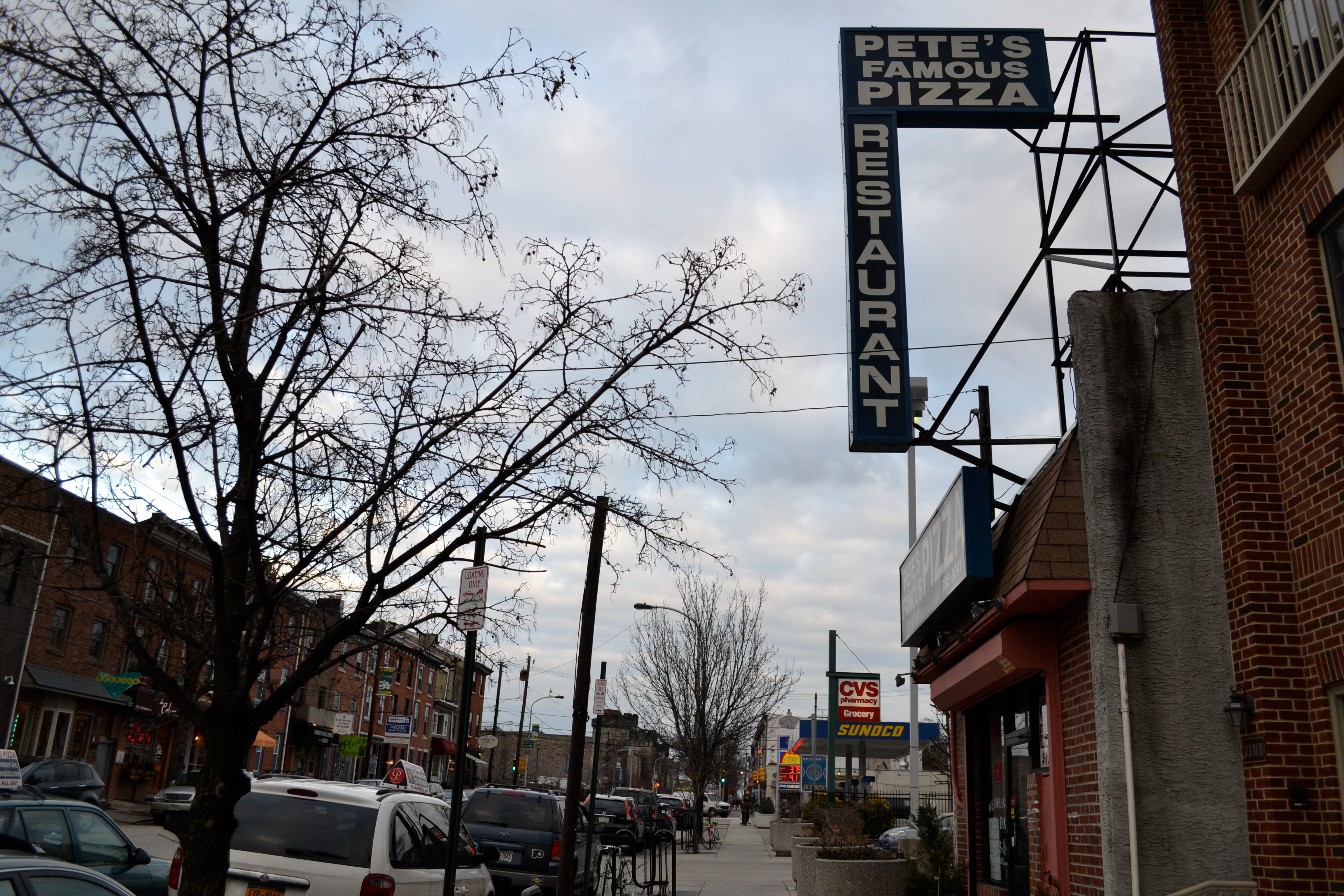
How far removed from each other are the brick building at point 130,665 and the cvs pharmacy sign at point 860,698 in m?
12.2

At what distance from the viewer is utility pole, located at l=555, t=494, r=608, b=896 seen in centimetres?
1269

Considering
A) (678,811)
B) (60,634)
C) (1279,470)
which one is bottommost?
(678,811)

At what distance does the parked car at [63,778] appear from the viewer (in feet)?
65.9

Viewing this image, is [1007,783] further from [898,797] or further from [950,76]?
[898,797]

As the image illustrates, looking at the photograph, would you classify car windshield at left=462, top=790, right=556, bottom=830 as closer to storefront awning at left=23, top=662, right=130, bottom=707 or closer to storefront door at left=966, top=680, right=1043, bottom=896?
storefront door at left=966, top=680, right=1043, bottom=896

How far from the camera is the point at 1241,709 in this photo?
740 centimetres

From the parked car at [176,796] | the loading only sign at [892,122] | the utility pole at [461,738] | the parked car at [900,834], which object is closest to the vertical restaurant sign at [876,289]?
the loading only sign at [892,122]

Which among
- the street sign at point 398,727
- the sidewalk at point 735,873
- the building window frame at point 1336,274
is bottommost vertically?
the sidewalk at point 735,873

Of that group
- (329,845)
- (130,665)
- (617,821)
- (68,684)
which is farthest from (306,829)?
(130,665)

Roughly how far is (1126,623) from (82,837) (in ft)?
30.8

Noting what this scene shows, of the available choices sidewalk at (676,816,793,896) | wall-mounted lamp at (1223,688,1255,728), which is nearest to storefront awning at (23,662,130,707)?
sidewalk at (676,816,793,896)

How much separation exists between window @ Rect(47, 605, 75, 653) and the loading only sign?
2834 cm

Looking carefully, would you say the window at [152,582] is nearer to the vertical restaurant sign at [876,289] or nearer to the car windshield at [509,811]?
the vertical restaurant sign at [876,289]

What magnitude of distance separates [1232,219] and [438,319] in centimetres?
633
